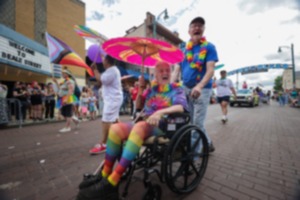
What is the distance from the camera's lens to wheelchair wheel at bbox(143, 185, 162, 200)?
4.24ft

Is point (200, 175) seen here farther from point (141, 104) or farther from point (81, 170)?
point (81, 170)

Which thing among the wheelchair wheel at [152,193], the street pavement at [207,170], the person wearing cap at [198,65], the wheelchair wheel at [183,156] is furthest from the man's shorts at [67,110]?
the wheelchair wheel at [152,193]

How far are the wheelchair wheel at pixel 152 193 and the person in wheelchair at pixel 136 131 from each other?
10.5 inches

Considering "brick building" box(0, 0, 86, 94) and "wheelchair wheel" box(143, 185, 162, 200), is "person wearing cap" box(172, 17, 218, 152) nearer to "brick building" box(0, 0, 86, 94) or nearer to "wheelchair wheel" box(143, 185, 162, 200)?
"wheelchair wheel" box(143, 185, 162, 200)

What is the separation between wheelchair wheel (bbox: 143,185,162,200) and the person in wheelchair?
0.27 meters

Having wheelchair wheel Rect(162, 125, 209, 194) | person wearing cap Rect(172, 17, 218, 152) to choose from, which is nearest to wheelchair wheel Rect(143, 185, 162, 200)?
wheelchair wheel Rect(162, 125, 209, 194)

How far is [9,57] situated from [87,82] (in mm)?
11381

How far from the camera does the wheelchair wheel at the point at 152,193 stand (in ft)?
4.24

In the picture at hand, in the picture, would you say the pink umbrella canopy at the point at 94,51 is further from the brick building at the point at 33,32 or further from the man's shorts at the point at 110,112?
the brick building at the point at 33,32

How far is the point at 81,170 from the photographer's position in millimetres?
2234

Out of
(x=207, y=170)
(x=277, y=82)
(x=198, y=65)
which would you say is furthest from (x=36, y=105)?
(x=277, y=82)

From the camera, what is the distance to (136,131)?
4.65ft

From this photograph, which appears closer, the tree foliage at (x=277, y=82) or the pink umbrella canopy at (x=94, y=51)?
the pink umbrella canopy at (x=94, y=51)

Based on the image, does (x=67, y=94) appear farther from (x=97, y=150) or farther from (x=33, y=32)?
(x=33, y=32)
